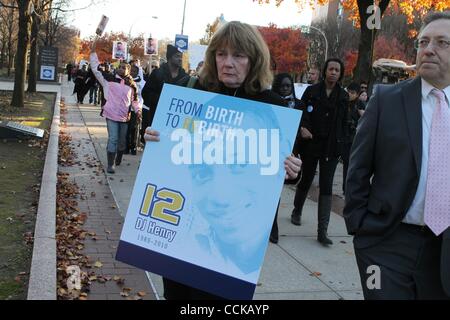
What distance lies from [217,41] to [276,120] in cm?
57

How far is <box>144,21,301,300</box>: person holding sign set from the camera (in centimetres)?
260

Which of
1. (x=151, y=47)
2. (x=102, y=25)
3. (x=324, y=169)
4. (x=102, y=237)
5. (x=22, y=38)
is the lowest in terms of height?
(x=102, y=237)

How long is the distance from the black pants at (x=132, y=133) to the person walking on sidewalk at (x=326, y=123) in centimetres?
580

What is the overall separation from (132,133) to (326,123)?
6.23 metres

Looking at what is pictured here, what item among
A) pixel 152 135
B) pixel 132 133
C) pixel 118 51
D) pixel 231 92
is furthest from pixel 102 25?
pixel 118 51

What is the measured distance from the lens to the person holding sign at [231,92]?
2.60 metres

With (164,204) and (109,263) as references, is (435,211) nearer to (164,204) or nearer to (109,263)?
(164,204)

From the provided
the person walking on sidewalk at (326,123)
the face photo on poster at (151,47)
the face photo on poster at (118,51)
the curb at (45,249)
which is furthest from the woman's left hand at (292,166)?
the face photo on poster at (118,51)

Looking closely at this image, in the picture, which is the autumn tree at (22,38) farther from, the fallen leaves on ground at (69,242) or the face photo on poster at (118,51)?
the fallen leaves on ground at (69,242)

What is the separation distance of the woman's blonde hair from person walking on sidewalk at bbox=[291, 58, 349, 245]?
3276mm

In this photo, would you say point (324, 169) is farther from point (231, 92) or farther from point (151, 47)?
point (151, 47)

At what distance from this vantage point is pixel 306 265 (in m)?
5.38

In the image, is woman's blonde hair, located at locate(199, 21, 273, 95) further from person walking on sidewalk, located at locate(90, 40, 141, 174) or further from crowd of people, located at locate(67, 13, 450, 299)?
person walking on sidewalk, located at locate(90, 40, 141, 174)
